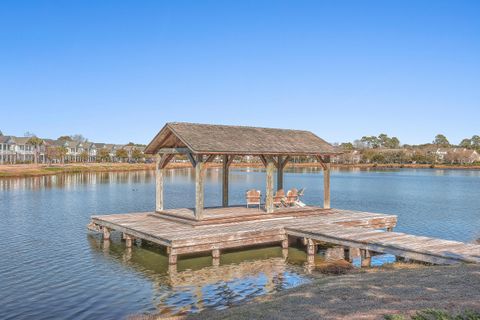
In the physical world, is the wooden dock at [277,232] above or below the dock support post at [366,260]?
above

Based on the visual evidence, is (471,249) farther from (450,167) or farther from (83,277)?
(450,167)

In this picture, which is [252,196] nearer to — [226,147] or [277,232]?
Answer: [277,232]

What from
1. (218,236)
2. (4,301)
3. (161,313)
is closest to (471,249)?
(218,236)

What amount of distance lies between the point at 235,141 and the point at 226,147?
1201mm

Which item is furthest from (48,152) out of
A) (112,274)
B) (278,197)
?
(112,274)

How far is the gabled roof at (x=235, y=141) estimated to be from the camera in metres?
20.0

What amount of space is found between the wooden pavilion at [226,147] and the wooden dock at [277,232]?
980mm

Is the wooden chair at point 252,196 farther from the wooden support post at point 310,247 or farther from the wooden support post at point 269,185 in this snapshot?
the wooden support post at point 310,247

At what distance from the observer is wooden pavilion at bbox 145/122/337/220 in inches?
781

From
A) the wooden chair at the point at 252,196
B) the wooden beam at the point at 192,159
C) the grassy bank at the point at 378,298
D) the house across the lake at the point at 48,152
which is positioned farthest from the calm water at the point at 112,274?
the house across the lake at the point at 48,152

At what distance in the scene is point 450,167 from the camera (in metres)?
157

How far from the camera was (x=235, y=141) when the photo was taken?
2142cm

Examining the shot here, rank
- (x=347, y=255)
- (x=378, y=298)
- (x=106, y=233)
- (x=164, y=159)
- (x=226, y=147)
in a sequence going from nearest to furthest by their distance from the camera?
(x=378, y=298) → (x=347, y=255) → (x=226, y=147) → (x=106, y=233) → (x=164, y=159)

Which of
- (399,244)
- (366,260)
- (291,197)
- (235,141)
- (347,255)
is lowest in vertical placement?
(347,255)
